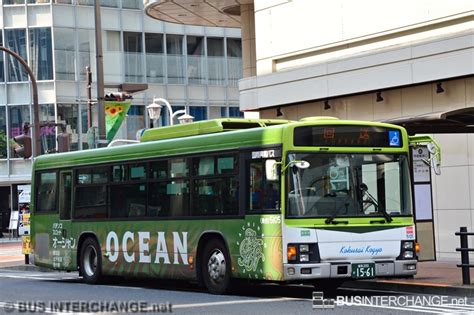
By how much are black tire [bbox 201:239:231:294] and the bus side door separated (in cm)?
532

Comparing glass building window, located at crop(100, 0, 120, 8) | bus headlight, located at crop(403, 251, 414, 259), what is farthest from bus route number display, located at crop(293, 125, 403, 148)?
glass building window, located at crop(100, 0, 120, 8)

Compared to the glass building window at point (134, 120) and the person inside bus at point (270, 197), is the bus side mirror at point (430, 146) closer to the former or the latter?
the person inside bus at point (270, 197)

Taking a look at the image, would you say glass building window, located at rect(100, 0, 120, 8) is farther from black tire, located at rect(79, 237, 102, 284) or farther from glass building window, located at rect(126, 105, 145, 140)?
black tire, located at rect(79, 237, 102, 284)

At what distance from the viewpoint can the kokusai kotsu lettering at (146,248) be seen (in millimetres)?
19125

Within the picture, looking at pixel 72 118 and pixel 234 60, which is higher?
pixel 234 60

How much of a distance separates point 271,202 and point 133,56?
45584 mm

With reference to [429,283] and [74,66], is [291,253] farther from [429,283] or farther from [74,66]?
[74,66]

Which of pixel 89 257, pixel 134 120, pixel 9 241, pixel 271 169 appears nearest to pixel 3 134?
pixel 134 120

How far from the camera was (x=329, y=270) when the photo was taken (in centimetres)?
1648

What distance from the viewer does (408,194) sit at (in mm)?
17578

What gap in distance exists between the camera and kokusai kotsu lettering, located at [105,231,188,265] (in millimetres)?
19125

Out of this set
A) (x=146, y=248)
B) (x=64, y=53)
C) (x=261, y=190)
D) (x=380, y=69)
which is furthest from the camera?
(x=64, y=53)

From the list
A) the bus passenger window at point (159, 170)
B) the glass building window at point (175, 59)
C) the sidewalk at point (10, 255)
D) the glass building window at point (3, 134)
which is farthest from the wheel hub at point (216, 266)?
the glass building window at point (175, 59)

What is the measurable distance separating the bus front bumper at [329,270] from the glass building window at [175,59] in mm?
46220
